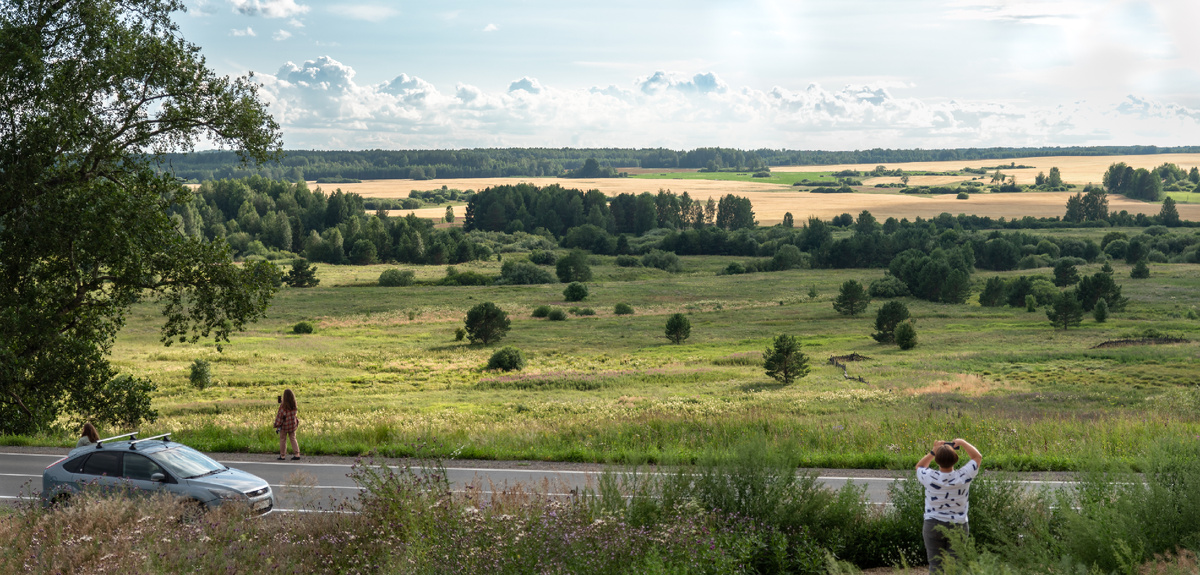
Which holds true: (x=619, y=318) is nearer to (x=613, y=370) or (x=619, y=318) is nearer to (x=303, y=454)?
(x=613, y=370)

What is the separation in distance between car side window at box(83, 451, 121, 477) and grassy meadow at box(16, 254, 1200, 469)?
15.9ft

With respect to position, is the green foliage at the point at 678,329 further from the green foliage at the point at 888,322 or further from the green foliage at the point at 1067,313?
the green foliage at the point at 1067,313

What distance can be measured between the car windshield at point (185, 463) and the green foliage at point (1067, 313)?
2890 inches

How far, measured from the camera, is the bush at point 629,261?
14650cm

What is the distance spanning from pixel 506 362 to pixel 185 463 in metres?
38.9

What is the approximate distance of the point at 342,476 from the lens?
1550 cm

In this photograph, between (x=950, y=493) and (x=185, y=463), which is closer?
(x=950, y=493)

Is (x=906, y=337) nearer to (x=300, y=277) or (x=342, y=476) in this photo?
(x=342, y=476)

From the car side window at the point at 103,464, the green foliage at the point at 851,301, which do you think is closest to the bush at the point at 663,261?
the green foliage at the point at 851,301

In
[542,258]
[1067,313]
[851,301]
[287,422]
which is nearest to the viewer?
[287,422]

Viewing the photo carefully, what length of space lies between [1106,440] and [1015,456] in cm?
246

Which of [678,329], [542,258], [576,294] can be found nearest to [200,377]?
[678,329]

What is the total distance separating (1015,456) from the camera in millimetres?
15430

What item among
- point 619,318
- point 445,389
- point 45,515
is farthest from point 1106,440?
point 619,318
